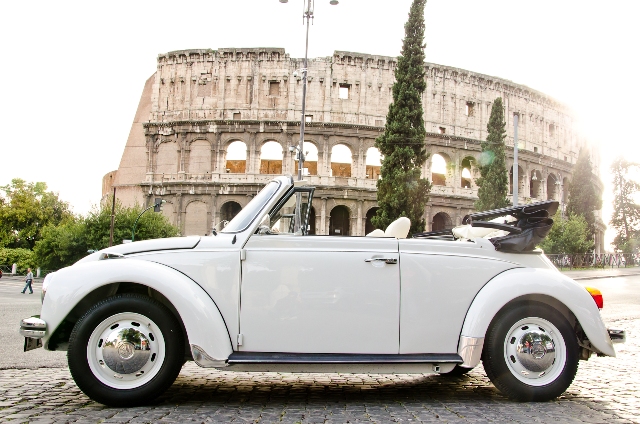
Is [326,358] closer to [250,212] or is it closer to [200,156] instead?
[250,212]

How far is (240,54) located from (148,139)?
32.6ft

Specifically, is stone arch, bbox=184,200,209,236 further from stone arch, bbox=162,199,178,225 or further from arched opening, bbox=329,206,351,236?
arched opening, bbox=329,206,351,236

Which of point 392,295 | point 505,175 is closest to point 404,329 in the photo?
point 392,295

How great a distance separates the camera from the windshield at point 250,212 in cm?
417

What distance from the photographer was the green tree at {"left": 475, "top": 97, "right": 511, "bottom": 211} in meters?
38.3

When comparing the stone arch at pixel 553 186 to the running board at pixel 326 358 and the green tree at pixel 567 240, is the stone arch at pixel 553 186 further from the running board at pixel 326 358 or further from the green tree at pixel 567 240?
the running board at pixel 326 358

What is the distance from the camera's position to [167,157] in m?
43.9

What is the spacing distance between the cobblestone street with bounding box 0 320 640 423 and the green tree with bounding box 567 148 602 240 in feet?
154

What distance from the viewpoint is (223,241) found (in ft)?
13.3

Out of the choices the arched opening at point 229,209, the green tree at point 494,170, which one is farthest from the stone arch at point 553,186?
the arched opening at point 229,209

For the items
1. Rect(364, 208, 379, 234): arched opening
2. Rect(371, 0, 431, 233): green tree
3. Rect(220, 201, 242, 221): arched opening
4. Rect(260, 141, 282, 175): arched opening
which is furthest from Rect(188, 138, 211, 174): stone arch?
Rect(371, 0, 431, 233): green tree

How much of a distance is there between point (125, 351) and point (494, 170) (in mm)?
37646

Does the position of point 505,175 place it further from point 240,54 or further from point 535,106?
point 240,54

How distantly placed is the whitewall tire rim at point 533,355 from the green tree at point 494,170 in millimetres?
35228
